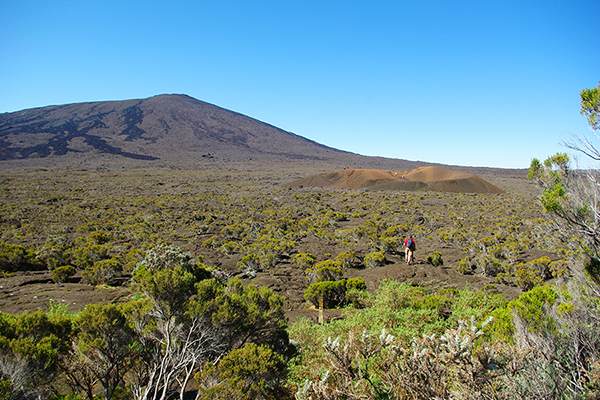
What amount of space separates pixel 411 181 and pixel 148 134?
77662 millimetres

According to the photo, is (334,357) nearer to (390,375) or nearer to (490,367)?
(390,375)

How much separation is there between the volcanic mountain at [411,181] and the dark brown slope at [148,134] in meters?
39.1

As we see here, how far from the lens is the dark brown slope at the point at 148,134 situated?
69812 millimetres

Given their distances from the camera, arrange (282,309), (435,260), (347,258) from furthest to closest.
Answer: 1. (347,258)
2. (435,260)
3. (282,309)

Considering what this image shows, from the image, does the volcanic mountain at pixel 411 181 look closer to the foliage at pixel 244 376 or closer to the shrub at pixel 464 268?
the shrub at pixel 464 268

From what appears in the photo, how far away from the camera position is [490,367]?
229cm

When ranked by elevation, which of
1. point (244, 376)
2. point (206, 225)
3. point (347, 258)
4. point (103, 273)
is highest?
point (244, 376)

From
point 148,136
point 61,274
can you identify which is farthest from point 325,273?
point 148,136

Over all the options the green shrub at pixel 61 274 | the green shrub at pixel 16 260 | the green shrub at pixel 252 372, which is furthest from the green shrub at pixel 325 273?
the green shrub at pixel 16 260

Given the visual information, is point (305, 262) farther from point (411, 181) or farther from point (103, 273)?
point (411, 181)

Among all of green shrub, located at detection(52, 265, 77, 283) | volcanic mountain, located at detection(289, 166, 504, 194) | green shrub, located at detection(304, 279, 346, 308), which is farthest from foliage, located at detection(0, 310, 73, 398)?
volcanic mountain, located at detection(289, 166, 504, 194)

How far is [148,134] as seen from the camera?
87.1 m

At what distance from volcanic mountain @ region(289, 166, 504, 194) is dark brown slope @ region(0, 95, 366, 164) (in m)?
39.1

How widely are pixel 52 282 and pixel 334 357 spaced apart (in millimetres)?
9262
